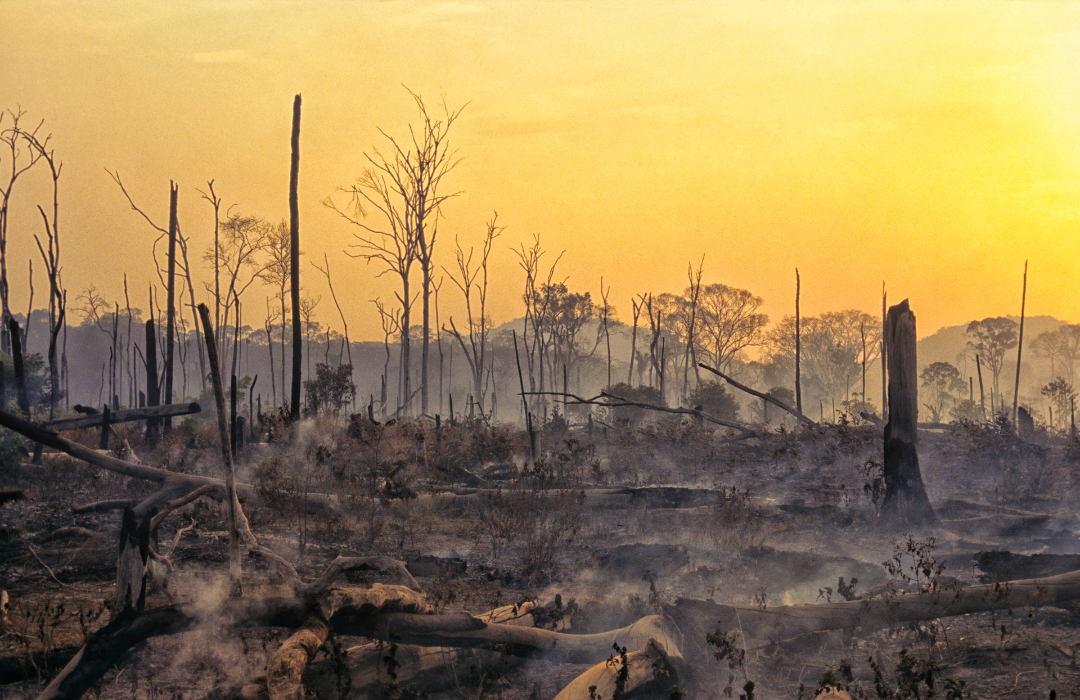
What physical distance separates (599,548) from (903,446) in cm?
443

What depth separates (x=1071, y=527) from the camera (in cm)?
1008

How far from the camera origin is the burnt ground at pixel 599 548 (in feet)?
16.4

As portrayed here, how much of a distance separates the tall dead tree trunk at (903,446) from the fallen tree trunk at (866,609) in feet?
12.8

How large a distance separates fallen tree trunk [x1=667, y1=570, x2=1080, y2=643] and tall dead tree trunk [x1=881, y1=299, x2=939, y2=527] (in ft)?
12.8

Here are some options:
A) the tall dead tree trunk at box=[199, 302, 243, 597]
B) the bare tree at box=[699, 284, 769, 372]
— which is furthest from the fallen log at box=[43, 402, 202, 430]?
the bare tree at box=[699, 284, 769, 372]

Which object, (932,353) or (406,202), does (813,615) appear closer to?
(406,202)

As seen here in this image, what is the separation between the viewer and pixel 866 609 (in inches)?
221

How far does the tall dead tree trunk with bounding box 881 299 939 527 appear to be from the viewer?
32.6 ft

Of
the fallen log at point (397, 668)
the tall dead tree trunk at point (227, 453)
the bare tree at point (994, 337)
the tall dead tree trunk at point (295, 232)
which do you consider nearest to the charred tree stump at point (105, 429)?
the tall dead tree trunk at point (295, 232)

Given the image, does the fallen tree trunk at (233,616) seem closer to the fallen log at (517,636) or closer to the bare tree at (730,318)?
the fallen log at (517,636)

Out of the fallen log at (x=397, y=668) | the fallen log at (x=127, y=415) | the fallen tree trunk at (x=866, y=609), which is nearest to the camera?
the fallen log at (x=397, y=668)

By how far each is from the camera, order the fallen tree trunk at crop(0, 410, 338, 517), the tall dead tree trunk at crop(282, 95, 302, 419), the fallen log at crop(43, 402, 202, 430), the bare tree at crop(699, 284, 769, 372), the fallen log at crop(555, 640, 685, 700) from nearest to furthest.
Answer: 1. the fallen log at crop(555, 640, 685, 700)
2. the fallen tree trunk at crop(0, 410, 338, 517)
3. the fallen log at crop(43, 402, 202, 430)
4. the tall dead tree trunk at crop(282, 95, 302, 419)
5. the bare tree at crop(699, 284, 769, 372)

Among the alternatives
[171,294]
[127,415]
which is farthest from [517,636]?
[171,294]

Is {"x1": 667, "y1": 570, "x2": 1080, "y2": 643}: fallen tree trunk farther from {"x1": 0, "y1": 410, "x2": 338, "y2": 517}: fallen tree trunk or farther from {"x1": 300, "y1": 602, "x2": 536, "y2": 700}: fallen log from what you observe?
{"x1": 0, "y1": 410, "x2": 338, "y2": 517}: fallen tree trunk
